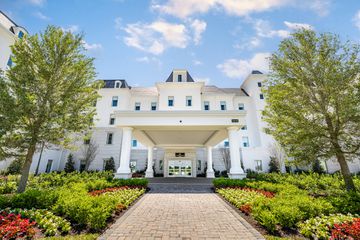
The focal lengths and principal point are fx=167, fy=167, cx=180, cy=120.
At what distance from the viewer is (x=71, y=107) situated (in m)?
9.61

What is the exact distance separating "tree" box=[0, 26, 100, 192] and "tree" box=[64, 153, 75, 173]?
16.4 m

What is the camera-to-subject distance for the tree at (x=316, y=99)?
337 inches

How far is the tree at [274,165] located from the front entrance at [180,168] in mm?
11796

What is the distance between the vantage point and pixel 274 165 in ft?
79.5

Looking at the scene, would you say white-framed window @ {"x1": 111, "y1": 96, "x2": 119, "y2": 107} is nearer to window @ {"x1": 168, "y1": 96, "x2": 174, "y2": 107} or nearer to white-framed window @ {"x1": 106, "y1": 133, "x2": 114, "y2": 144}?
white-framed window @ {"x1": 106, "y1": 133, "x2": 114, "y2": 144}

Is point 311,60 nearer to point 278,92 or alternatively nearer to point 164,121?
point 278,92

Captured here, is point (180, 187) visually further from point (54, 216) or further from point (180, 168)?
point (180, 168)

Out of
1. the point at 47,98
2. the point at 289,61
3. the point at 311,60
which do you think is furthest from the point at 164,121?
the point at 311,60

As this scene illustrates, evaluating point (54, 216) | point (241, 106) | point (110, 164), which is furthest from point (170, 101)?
point (54, 216)

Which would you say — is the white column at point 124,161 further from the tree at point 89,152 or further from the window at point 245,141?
the window at point 245,141

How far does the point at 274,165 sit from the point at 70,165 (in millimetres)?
29421

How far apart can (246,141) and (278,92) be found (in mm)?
19568

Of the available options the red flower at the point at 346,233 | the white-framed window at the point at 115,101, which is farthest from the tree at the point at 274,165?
the white-framed window at the point at 115,101

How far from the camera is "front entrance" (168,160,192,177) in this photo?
2433 centimetres
